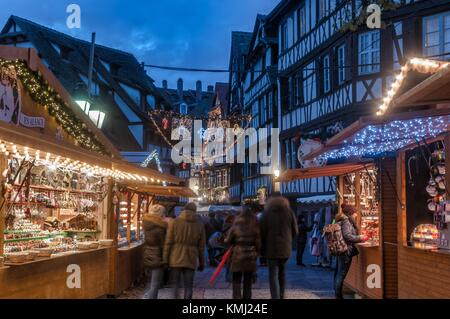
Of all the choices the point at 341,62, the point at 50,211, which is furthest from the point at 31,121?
the point at 341,62

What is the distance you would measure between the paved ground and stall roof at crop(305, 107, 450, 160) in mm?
3076

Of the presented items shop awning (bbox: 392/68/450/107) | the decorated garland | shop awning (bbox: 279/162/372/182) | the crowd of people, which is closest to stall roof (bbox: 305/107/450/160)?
shop awning (bbox: 392/68/450/107)

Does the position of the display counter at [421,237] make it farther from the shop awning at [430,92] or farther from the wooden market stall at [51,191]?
the wooden market stall at [51,191]

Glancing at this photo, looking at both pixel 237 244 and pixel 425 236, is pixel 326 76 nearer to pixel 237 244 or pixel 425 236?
pixel 425 236

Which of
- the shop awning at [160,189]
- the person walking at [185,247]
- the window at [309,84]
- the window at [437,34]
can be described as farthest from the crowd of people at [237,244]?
the window at [309,84]

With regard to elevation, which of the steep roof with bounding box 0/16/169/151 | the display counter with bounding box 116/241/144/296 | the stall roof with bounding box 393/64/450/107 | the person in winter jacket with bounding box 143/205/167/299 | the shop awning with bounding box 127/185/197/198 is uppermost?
the steep roof with bounding box 0/16/169/151

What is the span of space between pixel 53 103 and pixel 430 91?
8.04 m

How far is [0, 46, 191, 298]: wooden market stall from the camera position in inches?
311

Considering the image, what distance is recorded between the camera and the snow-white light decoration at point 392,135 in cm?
758

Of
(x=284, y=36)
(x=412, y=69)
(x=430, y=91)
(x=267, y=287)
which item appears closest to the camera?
(x=430, y=91)

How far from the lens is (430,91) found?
6152 mm

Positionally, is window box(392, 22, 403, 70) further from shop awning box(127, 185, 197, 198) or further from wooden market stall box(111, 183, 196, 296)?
wooden market stall box(111, 183, 196, 296)

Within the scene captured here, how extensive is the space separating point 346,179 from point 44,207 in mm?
6295
